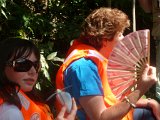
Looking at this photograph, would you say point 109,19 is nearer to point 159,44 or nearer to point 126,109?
point 159,44

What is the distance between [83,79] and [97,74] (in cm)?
11

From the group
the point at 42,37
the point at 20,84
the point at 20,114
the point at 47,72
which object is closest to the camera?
the point at 20,114

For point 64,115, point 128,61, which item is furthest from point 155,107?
point 64,115

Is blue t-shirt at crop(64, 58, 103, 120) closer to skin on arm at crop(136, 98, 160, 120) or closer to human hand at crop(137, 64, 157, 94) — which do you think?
human hand at crop(137, 64, 157, 94)

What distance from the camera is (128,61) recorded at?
280cm

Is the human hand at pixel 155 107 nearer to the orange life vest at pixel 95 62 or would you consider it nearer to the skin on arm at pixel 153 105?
the skin on arm at pixel 153 105

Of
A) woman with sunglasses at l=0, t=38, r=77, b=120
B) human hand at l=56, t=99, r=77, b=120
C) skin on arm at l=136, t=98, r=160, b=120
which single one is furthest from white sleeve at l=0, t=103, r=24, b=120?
skin on arm at l=136, t=98, r=160, b=120

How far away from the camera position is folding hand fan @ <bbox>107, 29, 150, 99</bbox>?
8.97 ft

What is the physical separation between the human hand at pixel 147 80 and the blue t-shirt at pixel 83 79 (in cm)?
23

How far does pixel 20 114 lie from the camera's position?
2059 millimetres

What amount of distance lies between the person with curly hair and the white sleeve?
657 mm

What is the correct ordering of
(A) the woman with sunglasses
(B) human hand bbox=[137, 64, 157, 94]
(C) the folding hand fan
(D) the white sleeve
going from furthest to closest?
(C) the folding hand fan
(B) human hand bbox=[137, 64, 157, 94]
(A) the woman with sunglasses
(D) the white sleeve

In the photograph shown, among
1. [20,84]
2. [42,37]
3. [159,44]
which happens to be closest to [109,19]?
[159,44]

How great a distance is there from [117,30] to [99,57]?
219 millimetres
